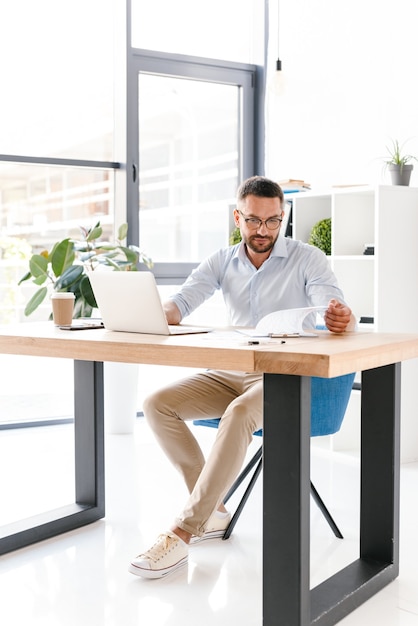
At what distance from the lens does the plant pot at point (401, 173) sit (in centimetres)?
424

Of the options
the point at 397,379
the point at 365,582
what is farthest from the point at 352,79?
the point at 365,582

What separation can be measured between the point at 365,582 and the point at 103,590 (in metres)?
0.77

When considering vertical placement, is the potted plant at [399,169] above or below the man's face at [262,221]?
above

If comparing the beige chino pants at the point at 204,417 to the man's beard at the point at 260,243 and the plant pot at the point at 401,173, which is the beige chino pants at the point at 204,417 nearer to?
the man's beard at the point at 260,243

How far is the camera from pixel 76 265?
4.62 metres

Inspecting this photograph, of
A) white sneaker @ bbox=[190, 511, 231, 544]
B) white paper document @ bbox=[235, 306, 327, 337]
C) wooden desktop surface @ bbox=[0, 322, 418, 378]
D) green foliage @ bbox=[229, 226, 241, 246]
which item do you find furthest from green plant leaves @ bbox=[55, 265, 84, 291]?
white paper document @ bbox=[235, 306, 327, 337]

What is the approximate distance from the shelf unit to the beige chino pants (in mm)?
1375

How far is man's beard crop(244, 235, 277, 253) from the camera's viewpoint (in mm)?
3154

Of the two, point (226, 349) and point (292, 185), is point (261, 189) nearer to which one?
point (226, 349)

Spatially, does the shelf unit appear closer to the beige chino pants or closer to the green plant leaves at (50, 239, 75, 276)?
the green plant leaves at (50, 239, 75, 276)

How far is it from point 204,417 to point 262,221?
73 cm

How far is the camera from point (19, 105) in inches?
196

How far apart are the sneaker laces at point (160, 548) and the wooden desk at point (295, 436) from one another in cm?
48

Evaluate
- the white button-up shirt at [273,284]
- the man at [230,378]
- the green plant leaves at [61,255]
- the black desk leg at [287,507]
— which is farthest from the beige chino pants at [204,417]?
the green plant leaves at [61,255]
